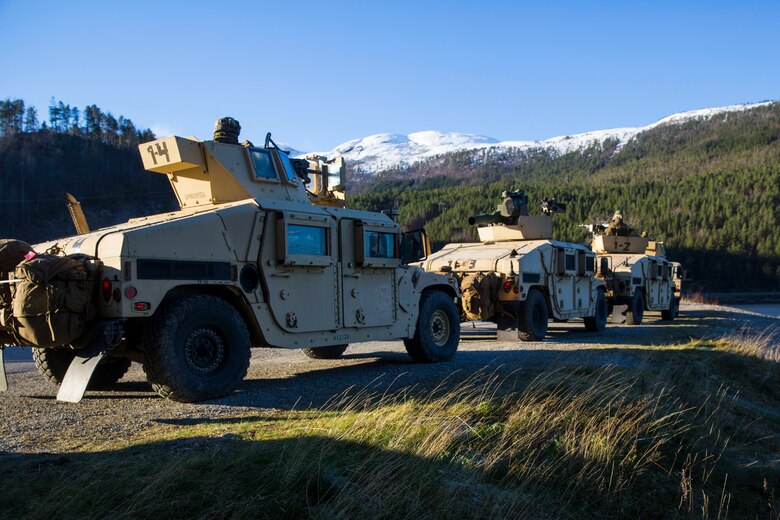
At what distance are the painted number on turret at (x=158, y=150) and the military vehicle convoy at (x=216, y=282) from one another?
1 centimetres

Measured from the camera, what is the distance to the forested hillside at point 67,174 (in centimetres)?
4775

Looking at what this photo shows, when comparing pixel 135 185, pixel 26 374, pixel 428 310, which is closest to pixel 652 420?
pixel 428 310

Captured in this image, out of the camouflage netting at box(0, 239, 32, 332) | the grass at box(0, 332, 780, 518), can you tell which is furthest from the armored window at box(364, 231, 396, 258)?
the camouflage netting at box(0, 239, 32, 332)

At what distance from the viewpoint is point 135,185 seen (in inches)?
2207

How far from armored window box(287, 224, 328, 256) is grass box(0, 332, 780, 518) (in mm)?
2123

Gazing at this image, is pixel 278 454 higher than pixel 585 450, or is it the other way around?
pixel 278 454

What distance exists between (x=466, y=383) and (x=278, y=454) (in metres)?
3.77

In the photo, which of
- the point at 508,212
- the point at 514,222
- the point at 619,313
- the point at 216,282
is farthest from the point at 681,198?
the point at 216,282

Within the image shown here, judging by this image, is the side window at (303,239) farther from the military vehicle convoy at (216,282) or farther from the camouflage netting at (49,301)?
the camouflage netting at (49,301)

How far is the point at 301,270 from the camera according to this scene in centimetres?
945

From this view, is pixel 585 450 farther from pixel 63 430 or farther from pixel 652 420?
pixel 63 430

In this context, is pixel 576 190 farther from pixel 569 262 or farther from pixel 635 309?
pixel 569 262

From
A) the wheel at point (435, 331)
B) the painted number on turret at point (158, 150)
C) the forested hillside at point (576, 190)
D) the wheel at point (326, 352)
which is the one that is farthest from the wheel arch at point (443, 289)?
the forested hillside at point (576, 190)

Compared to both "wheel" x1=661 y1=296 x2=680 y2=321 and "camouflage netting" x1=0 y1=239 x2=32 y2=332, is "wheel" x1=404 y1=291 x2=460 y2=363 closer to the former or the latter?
"camouflage netting" x1=0 y1=239 x2=32 y2=332
